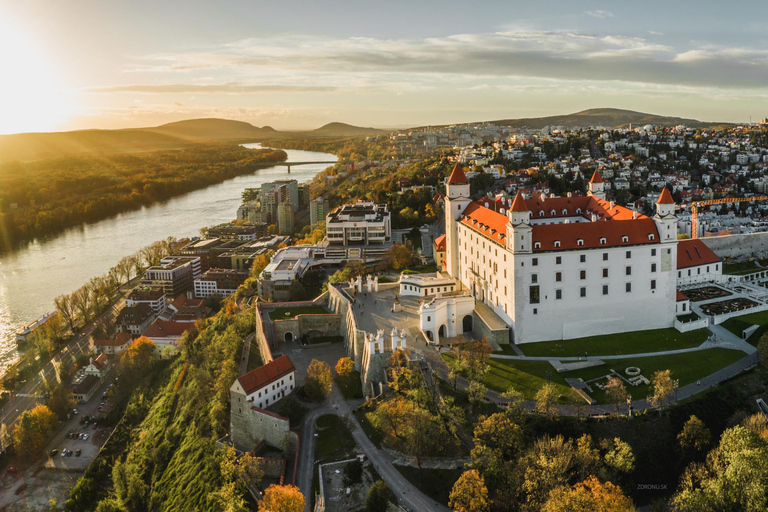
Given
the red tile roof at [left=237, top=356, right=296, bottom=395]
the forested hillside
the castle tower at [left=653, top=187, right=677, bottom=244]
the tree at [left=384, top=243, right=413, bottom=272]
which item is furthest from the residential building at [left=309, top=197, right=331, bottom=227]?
the castle tower at [left=653, top=187, right=677, bottom=244]

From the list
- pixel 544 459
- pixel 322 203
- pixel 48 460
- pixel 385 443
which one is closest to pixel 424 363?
pixel 385 443

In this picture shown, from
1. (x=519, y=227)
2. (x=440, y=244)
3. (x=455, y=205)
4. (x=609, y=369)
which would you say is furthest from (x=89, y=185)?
(x=609, y=369)

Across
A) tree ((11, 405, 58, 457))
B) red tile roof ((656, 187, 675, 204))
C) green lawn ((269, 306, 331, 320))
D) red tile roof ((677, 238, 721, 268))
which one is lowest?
tree ((11, 405, 58, 457))

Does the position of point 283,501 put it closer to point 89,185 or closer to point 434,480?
point 434,480

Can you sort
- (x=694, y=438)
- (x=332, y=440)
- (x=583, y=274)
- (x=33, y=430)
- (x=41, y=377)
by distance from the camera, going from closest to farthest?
(x=694, y=438), (x=332, y=440), (x=583, y=274), (x=33, y=430), (x=41, y=377)

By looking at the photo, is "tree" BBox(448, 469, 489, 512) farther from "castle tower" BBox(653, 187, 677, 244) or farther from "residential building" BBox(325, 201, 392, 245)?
"residential building" BBox(325, 201, 392, 245)

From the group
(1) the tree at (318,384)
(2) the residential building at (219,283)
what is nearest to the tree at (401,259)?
(1) the tree at (318,384)

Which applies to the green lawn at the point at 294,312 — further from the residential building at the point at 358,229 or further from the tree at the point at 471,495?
the tree at the point at 471,495
